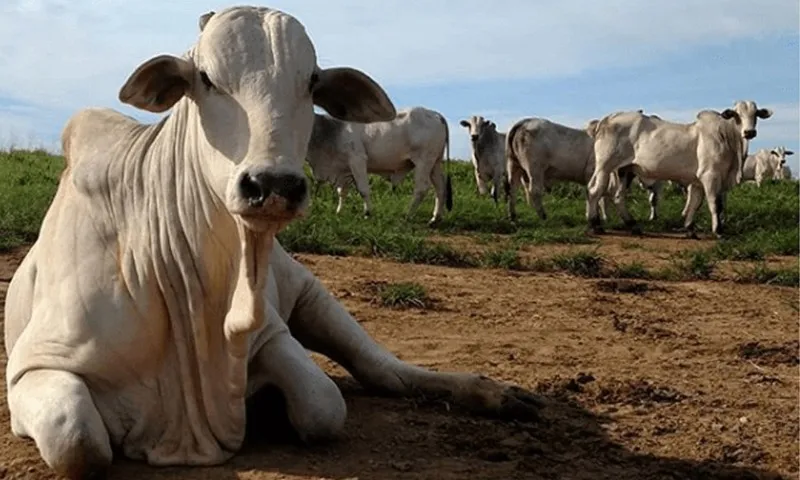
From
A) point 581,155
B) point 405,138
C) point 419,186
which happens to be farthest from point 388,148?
point 581,155

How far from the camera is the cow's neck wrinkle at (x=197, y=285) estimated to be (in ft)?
10.9

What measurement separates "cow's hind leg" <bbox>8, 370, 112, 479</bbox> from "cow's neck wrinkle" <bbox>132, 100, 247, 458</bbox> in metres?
0.31

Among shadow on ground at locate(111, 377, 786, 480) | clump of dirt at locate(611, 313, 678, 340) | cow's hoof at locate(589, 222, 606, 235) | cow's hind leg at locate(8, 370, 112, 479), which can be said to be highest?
cow's hoof at locate(589, 222, 606, 235)

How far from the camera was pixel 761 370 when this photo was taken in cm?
525

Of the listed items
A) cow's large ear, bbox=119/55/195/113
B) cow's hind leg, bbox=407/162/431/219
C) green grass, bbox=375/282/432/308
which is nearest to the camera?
cow's large ear, bbox=119/55/195/113

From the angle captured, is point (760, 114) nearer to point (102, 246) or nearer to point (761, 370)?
point (761, 370)

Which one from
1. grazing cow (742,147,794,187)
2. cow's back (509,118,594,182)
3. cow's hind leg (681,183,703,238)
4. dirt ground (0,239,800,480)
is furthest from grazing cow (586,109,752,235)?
grazing cow (742,147,794,187)

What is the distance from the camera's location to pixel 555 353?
5535 millimetres

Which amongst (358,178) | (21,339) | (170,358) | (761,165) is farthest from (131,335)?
(761,165)

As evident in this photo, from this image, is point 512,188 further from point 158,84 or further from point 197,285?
point 158,84

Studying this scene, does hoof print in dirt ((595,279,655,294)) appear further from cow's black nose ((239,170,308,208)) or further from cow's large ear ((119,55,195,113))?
cow's black nose ((239,170,308,208))

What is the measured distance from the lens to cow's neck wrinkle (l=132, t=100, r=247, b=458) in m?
3.34

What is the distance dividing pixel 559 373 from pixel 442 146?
10871mm

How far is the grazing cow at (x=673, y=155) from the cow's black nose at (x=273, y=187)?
1130 cm
